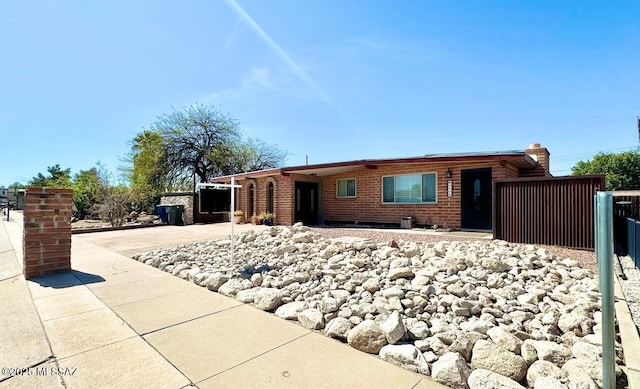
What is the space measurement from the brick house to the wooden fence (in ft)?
7.74

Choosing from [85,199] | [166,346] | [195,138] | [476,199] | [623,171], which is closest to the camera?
[166,346]

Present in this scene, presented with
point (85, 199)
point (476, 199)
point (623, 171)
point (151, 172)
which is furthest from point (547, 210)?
point (623, 171)

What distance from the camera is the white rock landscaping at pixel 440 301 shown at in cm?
214

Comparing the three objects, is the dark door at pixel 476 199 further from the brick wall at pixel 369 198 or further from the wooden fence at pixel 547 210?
the wooden fence at pixel 547 210

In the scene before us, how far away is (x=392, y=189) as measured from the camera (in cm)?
1162

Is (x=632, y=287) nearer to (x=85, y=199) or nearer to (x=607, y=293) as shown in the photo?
(x=607, y=293)

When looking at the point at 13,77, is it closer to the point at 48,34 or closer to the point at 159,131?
the point at 48,34

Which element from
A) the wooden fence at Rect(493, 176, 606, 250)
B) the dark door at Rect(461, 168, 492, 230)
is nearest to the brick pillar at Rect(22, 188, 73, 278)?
the wooden fence at Rect(493, 176, 606, 250)

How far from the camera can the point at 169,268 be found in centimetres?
529

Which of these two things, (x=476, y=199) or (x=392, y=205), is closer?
(x=476, y=199)

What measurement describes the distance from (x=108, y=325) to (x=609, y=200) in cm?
422

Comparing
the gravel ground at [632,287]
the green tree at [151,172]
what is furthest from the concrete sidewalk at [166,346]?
the green tree at [151,172]

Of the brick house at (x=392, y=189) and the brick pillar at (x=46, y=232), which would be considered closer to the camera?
the brick pillar at (x=46, y=232)

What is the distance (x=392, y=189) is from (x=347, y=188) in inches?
88.9
